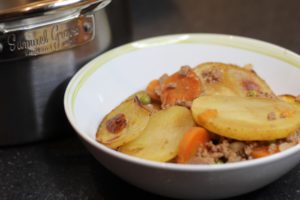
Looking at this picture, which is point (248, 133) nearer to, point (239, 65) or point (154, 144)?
point (154, 144)

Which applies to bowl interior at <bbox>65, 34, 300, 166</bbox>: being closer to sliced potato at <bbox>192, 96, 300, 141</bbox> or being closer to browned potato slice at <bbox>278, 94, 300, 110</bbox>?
browned potato slice at <bbox>278, 94, 300, 110</bbox>

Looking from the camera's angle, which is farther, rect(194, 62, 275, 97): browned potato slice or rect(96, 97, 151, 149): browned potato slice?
rect(194, 62, 275, 97): browned potato slice

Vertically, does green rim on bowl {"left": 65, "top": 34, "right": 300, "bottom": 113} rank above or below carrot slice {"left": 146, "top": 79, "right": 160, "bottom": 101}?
above

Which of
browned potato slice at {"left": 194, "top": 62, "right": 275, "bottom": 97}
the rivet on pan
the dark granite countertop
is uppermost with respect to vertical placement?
the rivet on pan

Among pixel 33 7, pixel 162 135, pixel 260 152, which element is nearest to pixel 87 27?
pixel 33 7

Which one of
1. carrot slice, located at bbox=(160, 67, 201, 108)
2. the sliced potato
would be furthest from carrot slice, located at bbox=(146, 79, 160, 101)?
the sliced potato

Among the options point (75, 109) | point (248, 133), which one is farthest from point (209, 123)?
point (75, 109)

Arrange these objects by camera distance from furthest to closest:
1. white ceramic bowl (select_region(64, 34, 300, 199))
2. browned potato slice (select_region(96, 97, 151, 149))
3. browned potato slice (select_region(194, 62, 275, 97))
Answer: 1. browned potato slice (select_region(194, 62, 275, 97))
2. browned potato slice (select_region(96, 97, 151, 149))
3. white ceramic bowl (select_region(64, 34, 300, 199))

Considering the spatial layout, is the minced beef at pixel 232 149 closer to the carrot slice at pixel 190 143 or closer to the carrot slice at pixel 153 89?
the carrot slice at pixel 190 143
